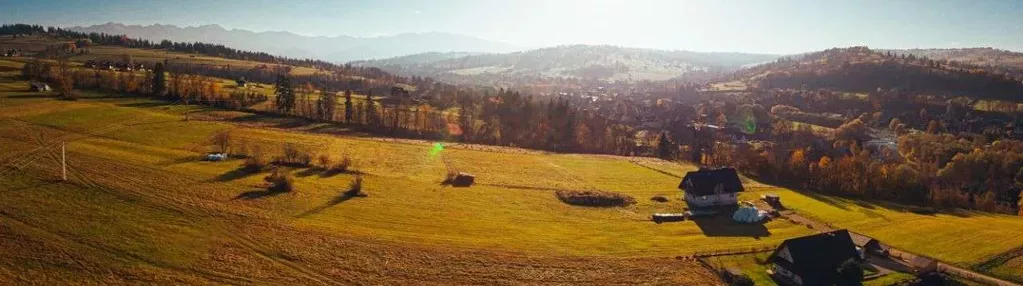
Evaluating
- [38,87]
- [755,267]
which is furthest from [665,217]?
[38,87]

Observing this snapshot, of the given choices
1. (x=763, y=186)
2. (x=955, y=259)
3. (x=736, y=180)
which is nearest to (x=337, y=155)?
(x=736, y=180)

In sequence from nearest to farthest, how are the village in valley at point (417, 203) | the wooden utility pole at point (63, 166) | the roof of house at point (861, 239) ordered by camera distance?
the village in valley at point (417, 203)
the roof of house at point (861, 239)
the wooden utility pole at point (63, 166)

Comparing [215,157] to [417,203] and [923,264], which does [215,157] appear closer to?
[417,203]

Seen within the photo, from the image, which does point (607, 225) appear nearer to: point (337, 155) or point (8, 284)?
point (337, 155)

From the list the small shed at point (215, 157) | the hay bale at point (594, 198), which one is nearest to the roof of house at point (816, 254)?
the hay bale at point (594, 198)

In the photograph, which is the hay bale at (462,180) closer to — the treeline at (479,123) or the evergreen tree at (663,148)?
the treeline at (479,123)

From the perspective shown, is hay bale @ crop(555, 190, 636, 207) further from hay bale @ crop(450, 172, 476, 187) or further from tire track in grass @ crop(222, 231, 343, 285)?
tire track in grass @ crop(222, 231, 343, 285)
